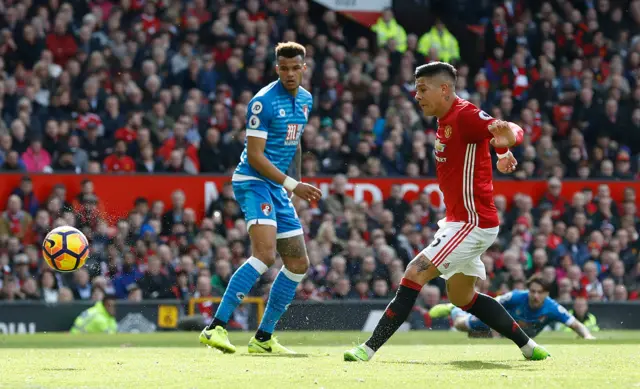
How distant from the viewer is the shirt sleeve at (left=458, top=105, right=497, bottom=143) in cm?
799

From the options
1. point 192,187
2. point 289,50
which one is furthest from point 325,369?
point 192,187

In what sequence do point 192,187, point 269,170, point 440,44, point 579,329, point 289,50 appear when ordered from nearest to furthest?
point 269,170, point 289,50, point 579,329, point 192,187, point 440,44

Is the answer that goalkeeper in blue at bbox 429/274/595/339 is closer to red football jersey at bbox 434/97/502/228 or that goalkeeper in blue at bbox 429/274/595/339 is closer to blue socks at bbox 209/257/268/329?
blue socks at bbox 209/257/268/329

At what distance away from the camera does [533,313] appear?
13.0 m

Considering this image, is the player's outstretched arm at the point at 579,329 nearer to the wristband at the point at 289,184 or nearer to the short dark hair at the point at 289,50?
the wristband at the point at 289,184

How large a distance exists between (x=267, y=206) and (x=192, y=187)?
8.50m

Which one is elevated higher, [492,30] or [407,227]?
[492,30]

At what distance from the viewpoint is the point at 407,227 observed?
58.9 feet

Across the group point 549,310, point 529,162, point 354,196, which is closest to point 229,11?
point 354,196

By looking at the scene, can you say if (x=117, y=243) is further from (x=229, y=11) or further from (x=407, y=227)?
(x=229, y=11)

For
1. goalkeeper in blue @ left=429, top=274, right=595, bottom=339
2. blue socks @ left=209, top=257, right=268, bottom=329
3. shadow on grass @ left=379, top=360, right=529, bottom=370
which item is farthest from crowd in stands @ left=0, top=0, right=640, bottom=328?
shadow on grass @ left=379, top=360, right=529, bottom=370

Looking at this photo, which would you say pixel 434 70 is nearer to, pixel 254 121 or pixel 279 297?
pixel 254 121

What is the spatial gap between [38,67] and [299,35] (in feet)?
16.8

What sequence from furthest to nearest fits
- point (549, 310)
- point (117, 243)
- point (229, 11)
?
point (229, 11), point (117, 243), point (549, 310)
